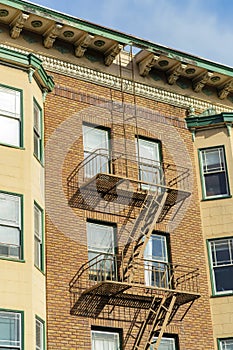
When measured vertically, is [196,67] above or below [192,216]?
above

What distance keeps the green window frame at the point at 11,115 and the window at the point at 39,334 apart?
16.2 feet

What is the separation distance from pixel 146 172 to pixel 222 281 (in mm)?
4324

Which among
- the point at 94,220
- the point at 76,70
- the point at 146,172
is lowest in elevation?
the point at 94,220

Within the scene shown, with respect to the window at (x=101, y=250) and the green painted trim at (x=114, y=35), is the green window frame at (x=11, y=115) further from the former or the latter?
the window at (x=101, y=250)

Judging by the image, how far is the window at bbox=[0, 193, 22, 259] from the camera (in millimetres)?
19812

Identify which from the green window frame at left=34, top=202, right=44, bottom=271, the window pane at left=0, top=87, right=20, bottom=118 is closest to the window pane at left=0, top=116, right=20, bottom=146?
the window pane at left=0, top=87, right=20, bottom=118

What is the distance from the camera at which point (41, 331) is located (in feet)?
66.1

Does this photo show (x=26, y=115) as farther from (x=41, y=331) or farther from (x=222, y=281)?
(x=222, y=281)

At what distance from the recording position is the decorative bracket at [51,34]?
24203 mm

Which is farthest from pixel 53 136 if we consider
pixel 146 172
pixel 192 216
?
pixel 192 216

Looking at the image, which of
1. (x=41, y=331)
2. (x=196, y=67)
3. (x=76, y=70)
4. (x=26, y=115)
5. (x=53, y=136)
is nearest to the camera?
(x=41, y=331)

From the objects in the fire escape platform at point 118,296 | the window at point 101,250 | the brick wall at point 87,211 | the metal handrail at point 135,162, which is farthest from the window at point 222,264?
the window at point 101,250

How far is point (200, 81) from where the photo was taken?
2725 cm

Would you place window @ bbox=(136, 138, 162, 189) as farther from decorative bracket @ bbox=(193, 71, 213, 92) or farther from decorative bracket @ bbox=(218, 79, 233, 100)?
decorative bracket @ bbox=(218, 79, 233, 100)
